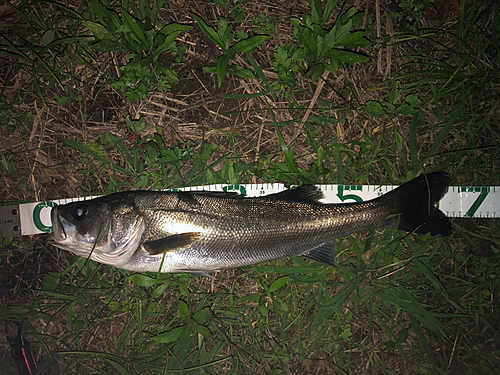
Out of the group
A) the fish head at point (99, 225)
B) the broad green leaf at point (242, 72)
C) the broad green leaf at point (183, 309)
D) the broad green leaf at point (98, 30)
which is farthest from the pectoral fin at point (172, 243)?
the broad green leaf at point (98, 30)

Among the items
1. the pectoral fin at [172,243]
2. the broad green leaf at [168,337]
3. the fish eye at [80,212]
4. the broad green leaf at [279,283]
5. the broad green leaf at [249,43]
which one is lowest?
the broad green leaf at [168,337]

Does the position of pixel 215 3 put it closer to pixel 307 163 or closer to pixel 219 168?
pixel 219 168

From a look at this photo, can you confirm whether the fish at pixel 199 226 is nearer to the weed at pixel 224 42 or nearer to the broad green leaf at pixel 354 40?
the weed at pixel 224 42

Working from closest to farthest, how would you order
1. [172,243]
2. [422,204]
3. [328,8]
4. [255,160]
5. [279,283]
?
[172,243] < [422,204] < [328,8] < [279,283] < [255,160]

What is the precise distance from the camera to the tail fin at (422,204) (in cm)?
276

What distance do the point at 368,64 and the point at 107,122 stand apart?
296 centimetres

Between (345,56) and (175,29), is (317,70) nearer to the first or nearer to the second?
(345,56)

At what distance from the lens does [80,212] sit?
8.36 ft

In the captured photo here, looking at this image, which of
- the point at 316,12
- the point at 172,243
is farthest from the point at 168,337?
the point at 316,12

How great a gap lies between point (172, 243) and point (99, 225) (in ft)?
2.24

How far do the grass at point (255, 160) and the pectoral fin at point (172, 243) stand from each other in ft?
2.35

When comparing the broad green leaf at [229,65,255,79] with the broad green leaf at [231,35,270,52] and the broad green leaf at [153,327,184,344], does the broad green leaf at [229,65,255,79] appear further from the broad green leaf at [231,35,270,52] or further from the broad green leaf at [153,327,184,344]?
the broad green leaf at [153,327,184,344]

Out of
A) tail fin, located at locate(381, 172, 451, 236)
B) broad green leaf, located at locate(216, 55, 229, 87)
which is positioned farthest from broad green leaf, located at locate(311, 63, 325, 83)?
tail fin, located at locate(381, 172, 451, 236)

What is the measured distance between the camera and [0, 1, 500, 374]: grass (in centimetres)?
303
